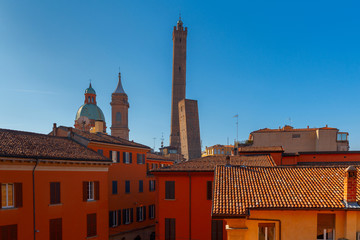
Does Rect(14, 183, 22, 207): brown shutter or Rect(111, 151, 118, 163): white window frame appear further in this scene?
Rect(111, 151, 118, 163): white window frame

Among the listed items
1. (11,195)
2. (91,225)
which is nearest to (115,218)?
(91,225)

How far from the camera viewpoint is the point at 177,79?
3410 inches

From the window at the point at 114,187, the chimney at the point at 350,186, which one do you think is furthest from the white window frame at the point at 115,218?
the chimney at the point at 350,186

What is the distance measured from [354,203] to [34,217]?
17.6 meters

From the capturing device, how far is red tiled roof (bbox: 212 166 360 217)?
9712 mm

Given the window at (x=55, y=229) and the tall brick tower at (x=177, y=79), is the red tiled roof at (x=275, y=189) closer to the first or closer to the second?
the window at (x=55, y=229)

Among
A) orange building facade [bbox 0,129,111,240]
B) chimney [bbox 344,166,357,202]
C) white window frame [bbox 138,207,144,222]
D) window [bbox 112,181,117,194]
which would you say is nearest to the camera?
chimney [bbox 344,166,357,202]

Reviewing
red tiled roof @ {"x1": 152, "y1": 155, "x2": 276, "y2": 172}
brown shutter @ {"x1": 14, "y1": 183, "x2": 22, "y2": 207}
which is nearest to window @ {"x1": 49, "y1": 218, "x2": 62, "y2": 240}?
brown shutter @ {"x1": 14, "y1": 183, "x2": 22, "y2": 207}

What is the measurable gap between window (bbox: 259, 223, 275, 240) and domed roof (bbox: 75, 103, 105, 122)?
61939 millimetres

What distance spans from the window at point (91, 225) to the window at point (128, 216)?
6146mm

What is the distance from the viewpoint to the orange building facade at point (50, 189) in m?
15.4

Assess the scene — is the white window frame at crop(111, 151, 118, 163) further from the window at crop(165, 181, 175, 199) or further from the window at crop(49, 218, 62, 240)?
the window at crop(165, 181, 175, 199)

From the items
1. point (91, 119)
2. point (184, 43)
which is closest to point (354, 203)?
point (91, 119)

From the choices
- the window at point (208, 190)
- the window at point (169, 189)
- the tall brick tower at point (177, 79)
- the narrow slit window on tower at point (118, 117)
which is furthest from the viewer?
the tall brick tower at point (177, 79)
